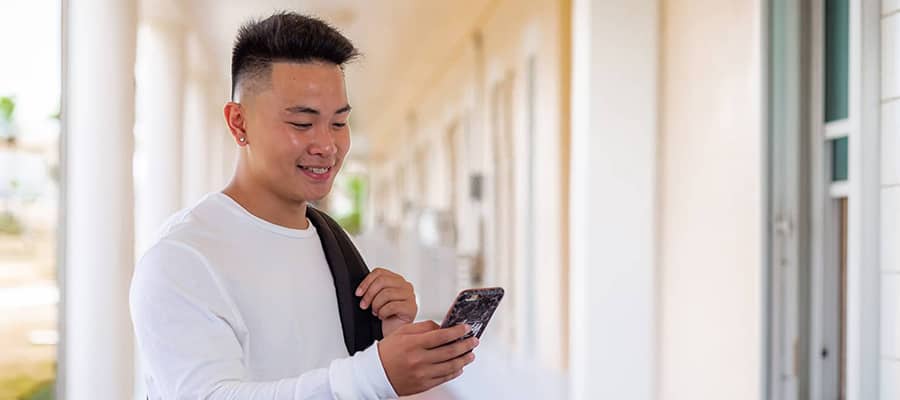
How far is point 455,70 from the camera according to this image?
469 inches

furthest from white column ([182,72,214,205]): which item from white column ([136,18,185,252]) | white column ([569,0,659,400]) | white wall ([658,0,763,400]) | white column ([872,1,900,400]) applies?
white column ([872,1,900,400])

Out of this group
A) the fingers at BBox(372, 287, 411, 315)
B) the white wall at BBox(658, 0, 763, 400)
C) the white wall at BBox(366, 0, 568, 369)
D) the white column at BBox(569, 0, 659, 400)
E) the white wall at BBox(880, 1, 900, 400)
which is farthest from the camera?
the white wall at BBox(366, 0, 568, 369)

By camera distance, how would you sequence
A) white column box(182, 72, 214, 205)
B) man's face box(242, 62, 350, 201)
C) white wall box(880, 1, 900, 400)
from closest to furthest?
man's face box(242, 62, 350, 201)
white wall box(880, 1, 900, 400)
white column box(182, 72, 214, 205)

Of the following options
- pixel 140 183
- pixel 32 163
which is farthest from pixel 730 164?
pixel 140 183

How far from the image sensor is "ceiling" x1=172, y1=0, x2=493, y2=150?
8.95 metres

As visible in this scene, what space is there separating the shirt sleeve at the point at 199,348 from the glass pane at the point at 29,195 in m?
2.43

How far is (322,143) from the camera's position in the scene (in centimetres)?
184

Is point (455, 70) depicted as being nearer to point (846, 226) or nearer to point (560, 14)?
point (560, 14)

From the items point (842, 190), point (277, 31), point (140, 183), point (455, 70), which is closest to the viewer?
point (277, 31)

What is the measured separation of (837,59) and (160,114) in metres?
5.80

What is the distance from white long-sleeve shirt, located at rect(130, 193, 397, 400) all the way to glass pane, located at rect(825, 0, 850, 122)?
219 centimetres

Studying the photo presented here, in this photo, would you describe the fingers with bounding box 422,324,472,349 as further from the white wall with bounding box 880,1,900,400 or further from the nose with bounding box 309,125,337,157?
the white wall with bounding box 880,1,900,400

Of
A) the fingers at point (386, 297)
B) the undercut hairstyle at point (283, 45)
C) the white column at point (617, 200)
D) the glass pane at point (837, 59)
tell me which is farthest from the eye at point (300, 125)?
the white column at point (617, 200)

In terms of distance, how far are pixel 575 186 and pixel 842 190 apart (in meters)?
1.68
